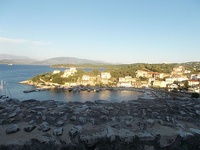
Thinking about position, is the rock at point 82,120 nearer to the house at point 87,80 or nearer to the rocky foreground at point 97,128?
the rocky foreground at point 97,128

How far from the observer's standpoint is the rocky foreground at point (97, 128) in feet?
8.95

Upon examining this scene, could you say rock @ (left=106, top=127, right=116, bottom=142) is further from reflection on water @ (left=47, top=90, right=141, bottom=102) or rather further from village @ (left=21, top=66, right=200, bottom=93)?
village @ (left=21, top=66, right=200, bottom=93)

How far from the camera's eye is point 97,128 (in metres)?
3.00

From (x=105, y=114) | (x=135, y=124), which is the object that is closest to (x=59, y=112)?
(x=105, y=114)

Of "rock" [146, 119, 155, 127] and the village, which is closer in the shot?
"rock" [146, 119, 155, 127]

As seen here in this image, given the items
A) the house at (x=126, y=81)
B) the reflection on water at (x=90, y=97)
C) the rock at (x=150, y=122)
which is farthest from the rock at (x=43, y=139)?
the house at (x=126, y=81)

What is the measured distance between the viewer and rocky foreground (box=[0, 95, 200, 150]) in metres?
2.73

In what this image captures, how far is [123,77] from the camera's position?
3684 cm

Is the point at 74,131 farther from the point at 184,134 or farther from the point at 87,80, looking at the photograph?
the point at 87,80

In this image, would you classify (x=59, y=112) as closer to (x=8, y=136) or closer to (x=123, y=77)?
(x=8, y=136)

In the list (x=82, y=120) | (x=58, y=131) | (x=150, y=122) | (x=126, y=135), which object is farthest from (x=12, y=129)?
(x=150, y=122)

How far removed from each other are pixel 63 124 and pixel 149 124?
1.28m

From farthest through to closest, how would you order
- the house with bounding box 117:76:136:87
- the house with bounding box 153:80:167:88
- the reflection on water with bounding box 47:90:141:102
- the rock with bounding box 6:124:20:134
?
the house with bounding box 117:76:136:87, the house with bounding box 153:80:167:88, the reflection on water with bounding box 47:90:141:102, the rock with bounding box 6:124:20:134

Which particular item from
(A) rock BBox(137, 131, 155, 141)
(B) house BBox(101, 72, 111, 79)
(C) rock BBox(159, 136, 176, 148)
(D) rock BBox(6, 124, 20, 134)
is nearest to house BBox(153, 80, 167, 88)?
(B) house BBox(101, 72, 111, 79)
